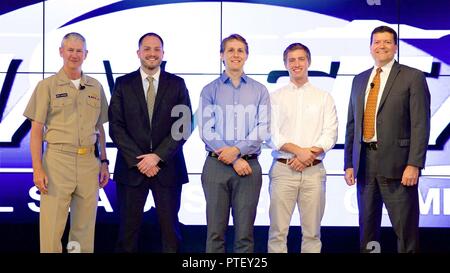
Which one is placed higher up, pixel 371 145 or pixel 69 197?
pixel 371 145

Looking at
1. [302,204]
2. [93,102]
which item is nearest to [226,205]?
[302,204]

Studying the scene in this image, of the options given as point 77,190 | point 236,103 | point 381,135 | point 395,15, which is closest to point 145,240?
point 77,190

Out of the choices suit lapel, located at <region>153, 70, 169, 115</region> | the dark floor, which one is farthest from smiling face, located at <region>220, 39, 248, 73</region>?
the dark floor

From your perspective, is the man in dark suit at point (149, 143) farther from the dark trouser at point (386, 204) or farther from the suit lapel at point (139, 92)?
the dark trouser at point (386, 204)

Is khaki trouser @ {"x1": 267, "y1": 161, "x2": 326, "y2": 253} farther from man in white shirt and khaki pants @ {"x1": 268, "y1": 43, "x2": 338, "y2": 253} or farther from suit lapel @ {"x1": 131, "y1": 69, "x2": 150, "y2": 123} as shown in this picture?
suit lapel @ {"x1": 131, "y1": 69, "x2": 150, "y2": 123}

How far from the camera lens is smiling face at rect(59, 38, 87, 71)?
613cm

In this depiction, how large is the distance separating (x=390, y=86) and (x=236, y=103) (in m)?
1.12

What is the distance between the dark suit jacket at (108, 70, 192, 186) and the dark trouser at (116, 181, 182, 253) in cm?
6

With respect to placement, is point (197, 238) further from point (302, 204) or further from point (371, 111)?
point (371, 111)

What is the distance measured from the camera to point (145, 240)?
7305 millimetres

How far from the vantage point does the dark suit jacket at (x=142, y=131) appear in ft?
20.0

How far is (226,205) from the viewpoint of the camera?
6.07 metres

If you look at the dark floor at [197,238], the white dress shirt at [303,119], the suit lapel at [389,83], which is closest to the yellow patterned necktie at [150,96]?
the white dress shirt at [303,119]

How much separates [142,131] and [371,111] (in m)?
1.67
